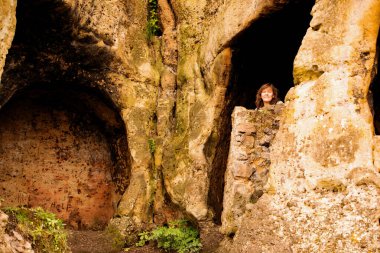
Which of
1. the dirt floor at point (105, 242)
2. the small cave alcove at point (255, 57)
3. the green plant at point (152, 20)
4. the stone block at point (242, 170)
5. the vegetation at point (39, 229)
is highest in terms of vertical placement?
the green plant at point (152, 20)

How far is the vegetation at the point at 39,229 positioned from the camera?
161 inches

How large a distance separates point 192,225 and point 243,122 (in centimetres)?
227

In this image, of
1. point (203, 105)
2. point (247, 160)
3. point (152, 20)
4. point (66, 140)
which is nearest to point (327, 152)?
point (247, 160)

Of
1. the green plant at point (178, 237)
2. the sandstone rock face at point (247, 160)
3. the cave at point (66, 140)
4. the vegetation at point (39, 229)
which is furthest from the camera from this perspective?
the cave at point (66, 140)

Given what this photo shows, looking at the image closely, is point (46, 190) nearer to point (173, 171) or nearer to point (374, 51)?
point (173, 171)

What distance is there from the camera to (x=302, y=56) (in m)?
5.02

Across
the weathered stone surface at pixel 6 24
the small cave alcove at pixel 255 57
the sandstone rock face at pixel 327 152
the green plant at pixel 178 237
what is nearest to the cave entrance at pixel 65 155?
the green plant at pixel 178 237

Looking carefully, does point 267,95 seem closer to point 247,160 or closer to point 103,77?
point 247,160

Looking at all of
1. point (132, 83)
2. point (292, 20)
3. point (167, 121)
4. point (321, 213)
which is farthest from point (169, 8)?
point (321, 213)

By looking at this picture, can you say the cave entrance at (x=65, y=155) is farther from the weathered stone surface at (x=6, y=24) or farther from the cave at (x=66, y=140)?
→ the weathered stone surface at (x=6, y=24)

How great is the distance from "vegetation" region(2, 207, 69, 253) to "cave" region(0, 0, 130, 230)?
410 centimetres

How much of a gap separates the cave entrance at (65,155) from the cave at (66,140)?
0.06 feet

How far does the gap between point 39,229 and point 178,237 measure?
3.31 metres

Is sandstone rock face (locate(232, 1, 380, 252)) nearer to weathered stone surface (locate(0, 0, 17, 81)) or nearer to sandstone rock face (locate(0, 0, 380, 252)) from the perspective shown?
sandstone rock face (locate(0, 0, 380, 252))
